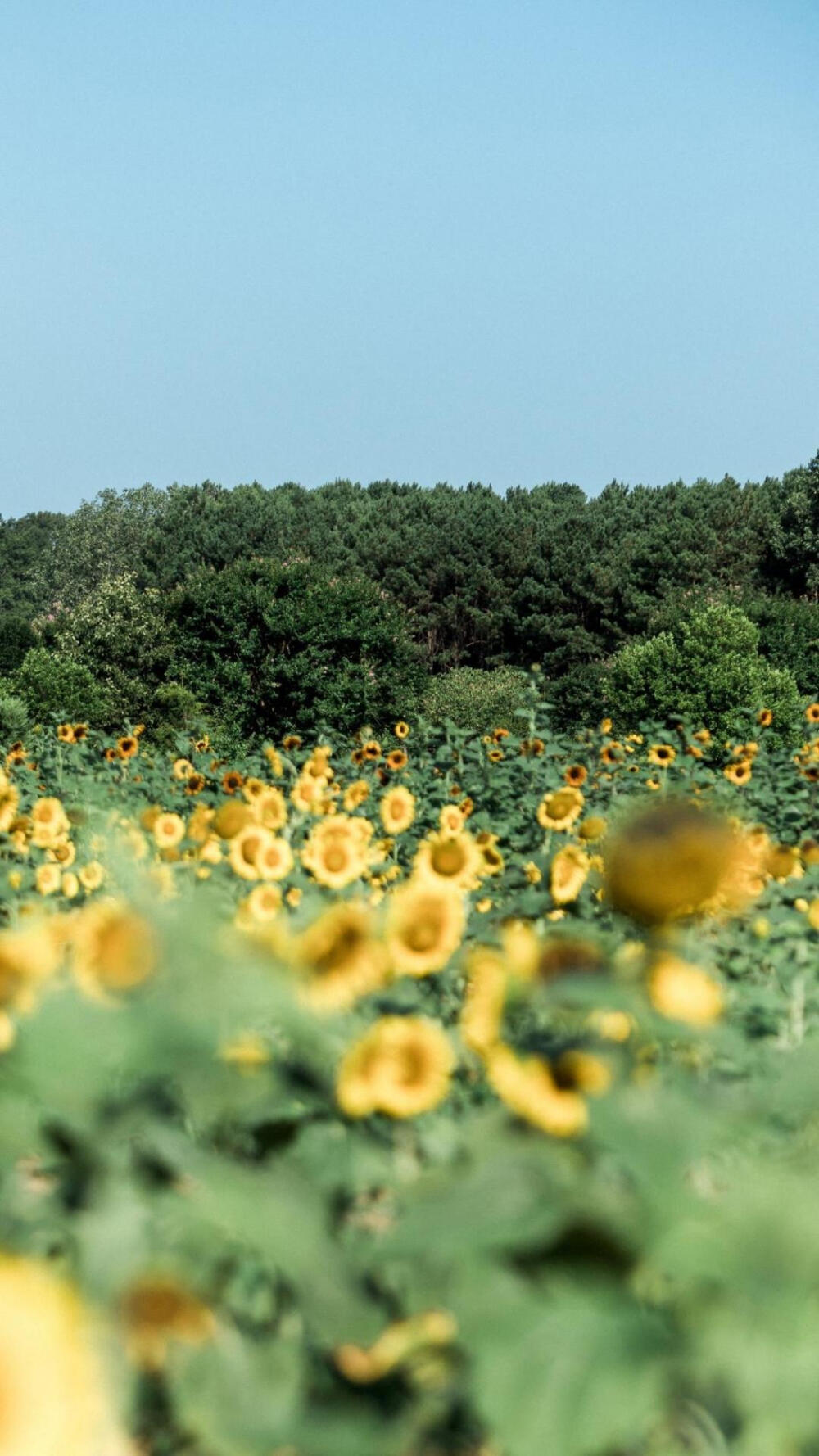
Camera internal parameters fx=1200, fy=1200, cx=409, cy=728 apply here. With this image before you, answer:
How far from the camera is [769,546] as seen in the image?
1193 inches

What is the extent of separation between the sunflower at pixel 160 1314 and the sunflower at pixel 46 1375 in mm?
76

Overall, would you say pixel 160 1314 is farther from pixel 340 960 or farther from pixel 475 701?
pixel 475 701

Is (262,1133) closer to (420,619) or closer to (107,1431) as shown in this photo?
(107,1431)

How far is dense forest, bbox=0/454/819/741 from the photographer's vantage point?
14.2 metres

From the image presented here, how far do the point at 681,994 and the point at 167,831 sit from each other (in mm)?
2360

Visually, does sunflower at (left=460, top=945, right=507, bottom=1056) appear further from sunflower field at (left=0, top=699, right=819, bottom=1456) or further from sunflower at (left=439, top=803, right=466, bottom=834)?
sunflower at (left=439, top=803, right=466, bottom=834)

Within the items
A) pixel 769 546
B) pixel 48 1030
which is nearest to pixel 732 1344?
pixel 48 1030

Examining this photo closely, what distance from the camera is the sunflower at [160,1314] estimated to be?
844mm

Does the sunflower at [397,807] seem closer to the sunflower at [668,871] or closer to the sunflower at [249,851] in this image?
the sunflower at [249,851]

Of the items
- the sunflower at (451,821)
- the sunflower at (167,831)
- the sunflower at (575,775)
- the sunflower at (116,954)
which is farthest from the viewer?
the sunflower at (575,775)

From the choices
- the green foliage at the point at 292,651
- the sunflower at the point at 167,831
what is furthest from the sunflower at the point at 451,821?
the green foliage at the point at 292,651

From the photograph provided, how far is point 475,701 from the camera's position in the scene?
1603cm

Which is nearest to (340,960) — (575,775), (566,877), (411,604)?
(566,877)

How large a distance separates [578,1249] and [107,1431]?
323mm
